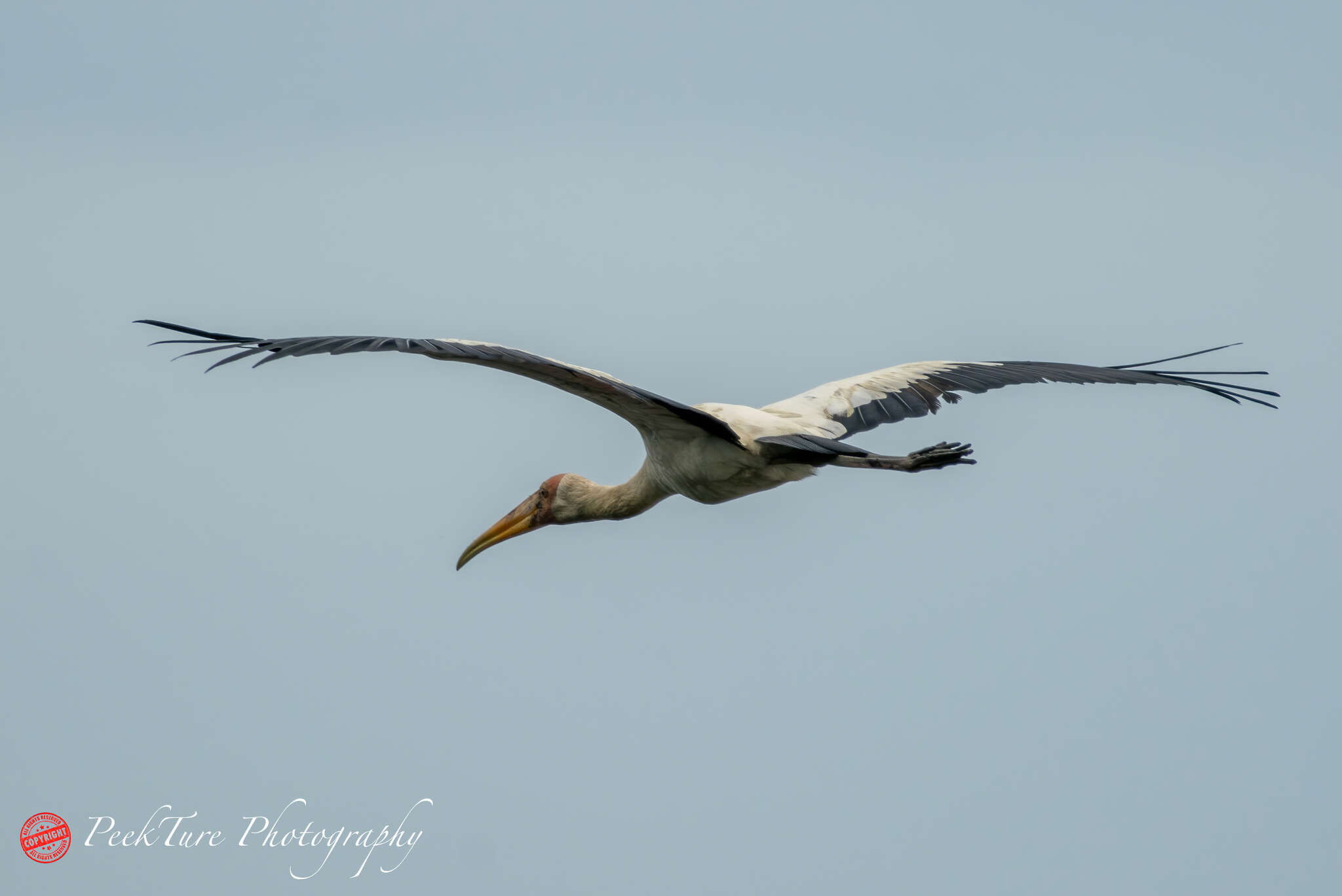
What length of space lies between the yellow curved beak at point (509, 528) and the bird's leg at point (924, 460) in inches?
127

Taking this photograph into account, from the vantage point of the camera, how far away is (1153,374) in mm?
12734

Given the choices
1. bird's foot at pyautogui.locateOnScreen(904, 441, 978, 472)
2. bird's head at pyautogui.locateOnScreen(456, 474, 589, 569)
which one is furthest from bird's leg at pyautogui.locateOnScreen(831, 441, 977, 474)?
bird's head at pyautogui.locateOnScreen(456, 474, 589, 569)

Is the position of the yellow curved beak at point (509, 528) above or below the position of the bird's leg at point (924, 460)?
below

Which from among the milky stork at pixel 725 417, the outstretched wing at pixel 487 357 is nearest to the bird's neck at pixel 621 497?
the milky stork at pixel 725 417

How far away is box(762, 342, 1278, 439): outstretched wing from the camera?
12.5 metres

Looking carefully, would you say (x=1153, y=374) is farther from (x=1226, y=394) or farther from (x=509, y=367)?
(x=509, y=367)

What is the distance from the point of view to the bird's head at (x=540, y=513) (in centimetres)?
1315

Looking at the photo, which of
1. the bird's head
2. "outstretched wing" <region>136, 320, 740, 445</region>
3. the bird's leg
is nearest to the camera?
"outstretched wing" <region>136, 320, 740, 445</region>

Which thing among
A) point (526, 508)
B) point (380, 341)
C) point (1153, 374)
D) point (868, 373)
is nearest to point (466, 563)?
point (526, 508)

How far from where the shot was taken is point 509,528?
1358 cm

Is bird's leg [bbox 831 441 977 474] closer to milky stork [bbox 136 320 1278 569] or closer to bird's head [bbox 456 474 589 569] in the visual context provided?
milky stork [bbox 136 320 1278 569]

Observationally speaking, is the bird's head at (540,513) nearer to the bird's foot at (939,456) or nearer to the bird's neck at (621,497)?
the bird's neck at (621,497)

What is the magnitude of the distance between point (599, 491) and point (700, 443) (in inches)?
69.9

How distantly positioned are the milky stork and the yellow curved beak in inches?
0.5
